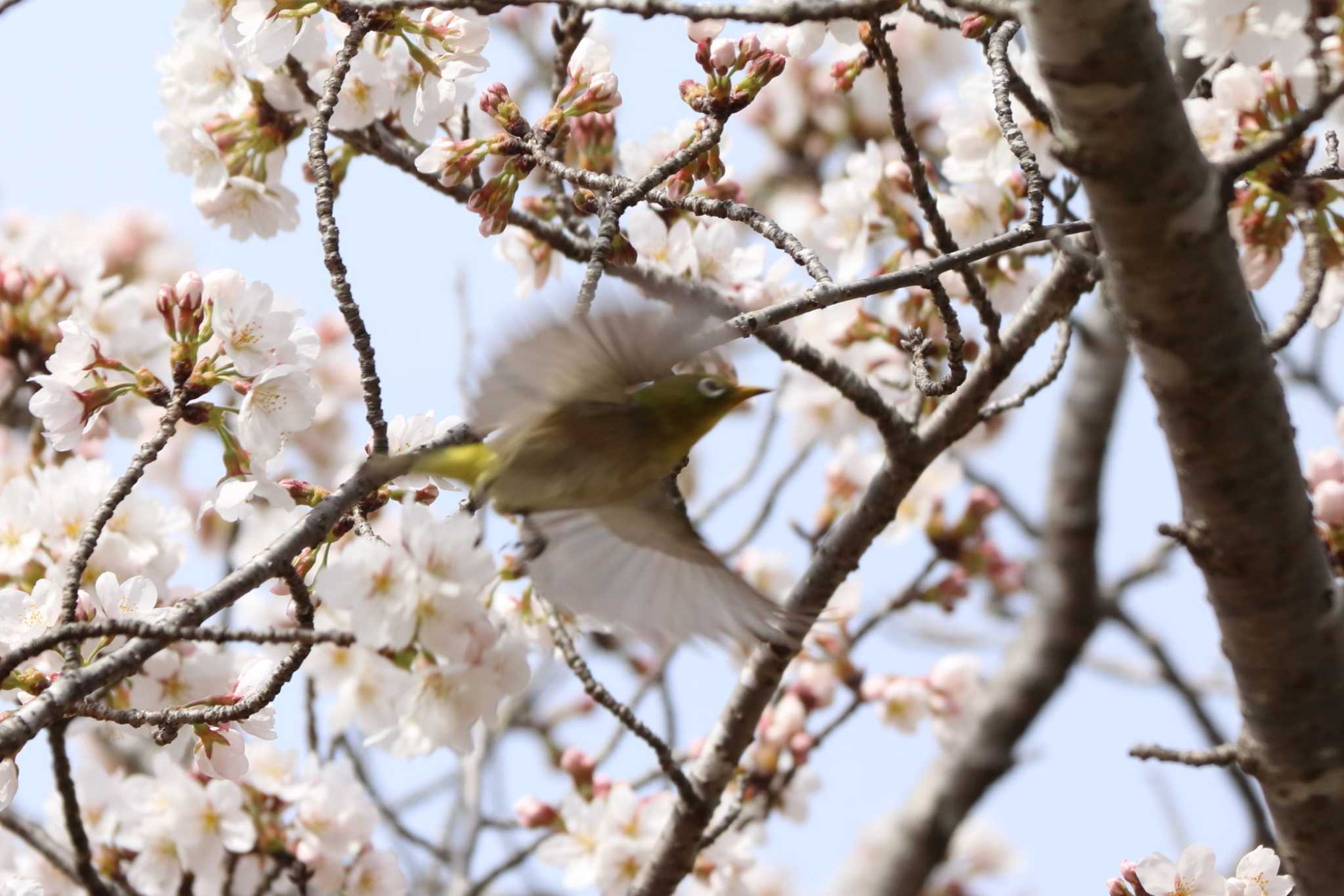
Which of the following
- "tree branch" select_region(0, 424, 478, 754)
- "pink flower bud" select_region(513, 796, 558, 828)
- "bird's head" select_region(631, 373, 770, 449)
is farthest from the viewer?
"pink flower bud" select_region(513, 796, 558, 828)

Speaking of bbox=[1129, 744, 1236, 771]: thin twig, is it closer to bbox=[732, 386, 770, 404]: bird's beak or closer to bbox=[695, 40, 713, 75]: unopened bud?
bbox=[732, 386, 770, 404]: bird's beak

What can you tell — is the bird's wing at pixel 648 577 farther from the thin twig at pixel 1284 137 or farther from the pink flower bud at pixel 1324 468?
the pink flower bud at pixel 1324 468

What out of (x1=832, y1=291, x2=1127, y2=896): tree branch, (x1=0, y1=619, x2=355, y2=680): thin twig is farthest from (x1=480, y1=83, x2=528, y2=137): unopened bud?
(x1=832, y1=291, x2=1127, y2=896): tree branch

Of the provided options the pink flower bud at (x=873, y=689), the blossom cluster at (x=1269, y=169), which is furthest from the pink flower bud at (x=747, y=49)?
the pink flower bud at (x=873, y=689)

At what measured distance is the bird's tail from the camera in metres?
1.88

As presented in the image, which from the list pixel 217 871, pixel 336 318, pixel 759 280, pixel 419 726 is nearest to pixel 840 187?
pixel 759 280

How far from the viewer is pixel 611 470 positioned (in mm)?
2004

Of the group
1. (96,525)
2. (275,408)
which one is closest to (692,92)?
(275,408)

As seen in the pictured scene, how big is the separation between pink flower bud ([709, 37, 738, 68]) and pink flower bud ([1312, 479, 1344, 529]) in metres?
1.39

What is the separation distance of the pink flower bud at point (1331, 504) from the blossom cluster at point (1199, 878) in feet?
2.34

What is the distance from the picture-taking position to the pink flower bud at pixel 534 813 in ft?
9.90

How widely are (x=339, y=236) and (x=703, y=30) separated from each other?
0.87 metres

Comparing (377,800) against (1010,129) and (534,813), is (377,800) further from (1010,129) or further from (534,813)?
(1010,129)

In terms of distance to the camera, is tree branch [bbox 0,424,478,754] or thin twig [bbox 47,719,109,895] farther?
thin twig [bbox 47,719,109,895]
